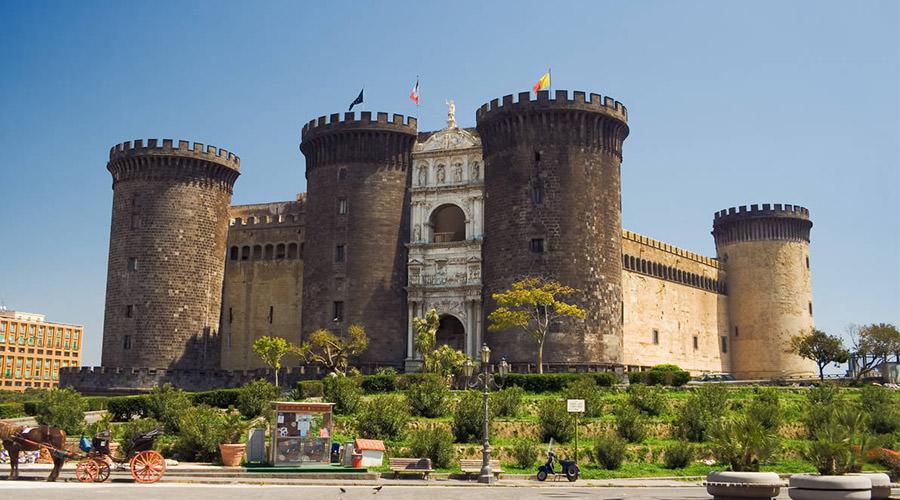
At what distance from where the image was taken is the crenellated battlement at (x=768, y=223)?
257 ft

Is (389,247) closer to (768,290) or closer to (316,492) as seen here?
(768,290)

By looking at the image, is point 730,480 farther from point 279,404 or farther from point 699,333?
point 699,333

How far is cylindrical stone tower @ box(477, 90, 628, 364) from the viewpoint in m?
55.4

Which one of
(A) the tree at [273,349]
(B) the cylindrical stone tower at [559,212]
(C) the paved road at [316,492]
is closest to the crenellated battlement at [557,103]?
(B) the cylindrical stone tower at [559,212]

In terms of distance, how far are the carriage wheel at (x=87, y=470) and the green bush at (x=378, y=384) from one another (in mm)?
23281

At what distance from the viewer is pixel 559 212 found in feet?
184

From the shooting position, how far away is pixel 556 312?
54.3 metres

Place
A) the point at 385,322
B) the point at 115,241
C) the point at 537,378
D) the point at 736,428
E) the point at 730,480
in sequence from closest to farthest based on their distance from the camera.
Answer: the point at 730,480, the point at 736,428, the point at 537,378, the point at 385,322, the point at 115,241

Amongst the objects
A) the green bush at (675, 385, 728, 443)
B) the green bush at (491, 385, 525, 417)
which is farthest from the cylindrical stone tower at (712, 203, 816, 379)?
the green bush at (491, 385, 525, 417)

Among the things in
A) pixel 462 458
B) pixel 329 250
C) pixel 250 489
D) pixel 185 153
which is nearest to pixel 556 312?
pixel 329 250

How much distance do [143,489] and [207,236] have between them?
43.6 metres

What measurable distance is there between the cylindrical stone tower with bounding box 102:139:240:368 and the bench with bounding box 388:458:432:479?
3693 centimetres

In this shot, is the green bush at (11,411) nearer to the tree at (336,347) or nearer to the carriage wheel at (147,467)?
the tree at (336,347)

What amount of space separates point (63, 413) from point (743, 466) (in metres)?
25.5
